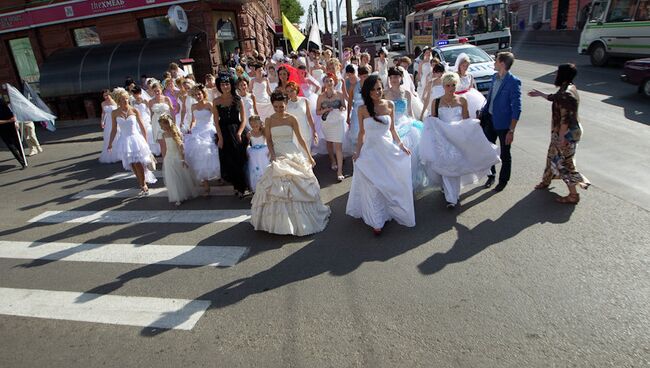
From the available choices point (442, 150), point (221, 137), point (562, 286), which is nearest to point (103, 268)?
point (221, 137)

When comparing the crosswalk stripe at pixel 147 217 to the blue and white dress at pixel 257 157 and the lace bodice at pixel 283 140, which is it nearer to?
the blue and white dress at pixel 257 157

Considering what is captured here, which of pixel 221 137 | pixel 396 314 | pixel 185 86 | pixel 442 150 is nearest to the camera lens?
pixel 396 314

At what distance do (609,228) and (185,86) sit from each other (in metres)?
8.31

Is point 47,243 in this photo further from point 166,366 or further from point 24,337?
point 166,366

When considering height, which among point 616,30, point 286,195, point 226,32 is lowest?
point 286,195

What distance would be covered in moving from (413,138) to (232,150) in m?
3.07

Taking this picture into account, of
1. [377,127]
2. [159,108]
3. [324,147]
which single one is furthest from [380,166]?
[159,108]

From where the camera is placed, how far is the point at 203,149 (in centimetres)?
704

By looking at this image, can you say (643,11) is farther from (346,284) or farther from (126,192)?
(126,192)

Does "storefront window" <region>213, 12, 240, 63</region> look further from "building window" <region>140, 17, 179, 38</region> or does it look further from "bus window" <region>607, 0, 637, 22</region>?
"bus window" <region>607, 0, 637, 22</region>

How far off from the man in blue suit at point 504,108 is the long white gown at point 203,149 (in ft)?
15.1

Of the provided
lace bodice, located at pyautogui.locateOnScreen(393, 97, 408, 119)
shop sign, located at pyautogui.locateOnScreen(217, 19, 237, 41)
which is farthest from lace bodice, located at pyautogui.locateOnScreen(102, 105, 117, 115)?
shop sign, located at pyautogui.locateOnScreen(217, 19, 237, 41)

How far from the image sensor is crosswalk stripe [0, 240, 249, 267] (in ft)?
16.2

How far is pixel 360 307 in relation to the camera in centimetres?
369
